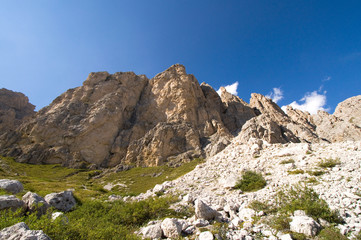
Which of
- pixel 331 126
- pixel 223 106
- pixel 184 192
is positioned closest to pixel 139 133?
pixel 223 106

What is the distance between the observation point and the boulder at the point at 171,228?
774cm

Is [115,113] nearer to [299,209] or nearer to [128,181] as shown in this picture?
[128,181]

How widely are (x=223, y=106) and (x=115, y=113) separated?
70.7m

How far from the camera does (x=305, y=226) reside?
712 centimetres

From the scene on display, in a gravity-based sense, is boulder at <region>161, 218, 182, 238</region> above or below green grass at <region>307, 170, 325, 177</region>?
below

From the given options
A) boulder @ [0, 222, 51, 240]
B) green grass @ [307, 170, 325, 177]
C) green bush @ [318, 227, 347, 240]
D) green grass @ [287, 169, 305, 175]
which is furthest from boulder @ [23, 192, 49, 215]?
green grass @ [307, 170, 325, 177]

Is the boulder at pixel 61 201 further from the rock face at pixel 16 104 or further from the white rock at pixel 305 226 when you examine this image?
the rock face at pixel 16 104

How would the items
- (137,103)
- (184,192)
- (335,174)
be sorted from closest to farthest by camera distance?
(335,174) < (184,192) < (137,103)

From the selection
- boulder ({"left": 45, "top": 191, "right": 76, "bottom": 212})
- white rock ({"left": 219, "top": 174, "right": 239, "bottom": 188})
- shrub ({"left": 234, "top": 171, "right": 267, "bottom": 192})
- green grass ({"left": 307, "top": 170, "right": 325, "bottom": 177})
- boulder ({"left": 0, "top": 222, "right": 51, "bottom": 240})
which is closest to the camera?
boulder ({"left": 0, "top": 222, "right": 51, "bottom": 240})

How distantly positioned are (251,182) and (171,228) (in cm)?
885

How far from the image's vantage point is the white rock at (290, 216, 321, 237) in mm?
6977

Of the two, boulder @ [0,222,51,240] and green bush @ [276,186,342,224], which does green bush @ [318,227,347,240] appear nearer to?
green bush @ [276,186,342,224]

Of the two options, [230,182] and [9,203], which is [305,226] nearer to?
[230,182]

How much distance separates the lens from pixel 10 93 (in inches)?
5719
